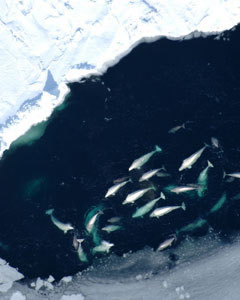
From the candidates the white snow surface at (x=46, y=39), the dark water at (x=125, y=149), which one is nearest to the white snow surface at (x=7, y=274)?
the dark water at (x=125, y=149)

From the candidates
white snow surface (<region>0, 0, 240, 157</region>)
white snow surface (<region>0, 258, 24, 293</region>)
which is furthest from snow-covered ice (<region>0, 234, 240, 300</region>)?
white snow surface (<region>0, 0, 240, 157</region>)

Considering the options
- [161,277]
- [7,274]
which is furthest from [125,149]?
[7,274]

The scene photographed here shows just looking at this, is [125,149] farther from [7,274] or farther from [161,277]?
[7,274]

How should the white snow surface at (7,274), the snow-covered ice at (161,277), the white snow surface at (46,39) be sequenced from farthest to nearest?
1. the white snow surface at (46,39)
2. the white snow surface at (7,274)
3. the snow-covered ice at (161,277)

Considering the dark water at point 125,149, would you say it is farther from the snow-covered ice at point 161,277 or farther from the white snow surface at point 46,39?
the white snow surface at point 46,39

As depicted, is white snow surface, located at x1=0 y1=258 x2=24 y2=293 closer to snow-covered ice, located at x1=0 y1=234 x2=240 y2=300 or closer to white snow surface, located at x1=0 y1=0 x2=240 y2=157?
snow-covered ice, located at x1=0 y1=234 x2=240 y2=300

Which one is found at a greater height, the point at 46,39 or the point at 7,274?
the point at 46,39

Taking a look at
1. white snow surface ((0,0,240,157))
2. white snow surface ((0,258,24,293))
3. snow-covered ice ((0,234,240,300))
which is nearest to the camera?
snow-covered ice ((0,234,240,300))

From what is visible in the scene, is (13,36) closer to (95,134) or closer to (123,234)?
(95,134)
